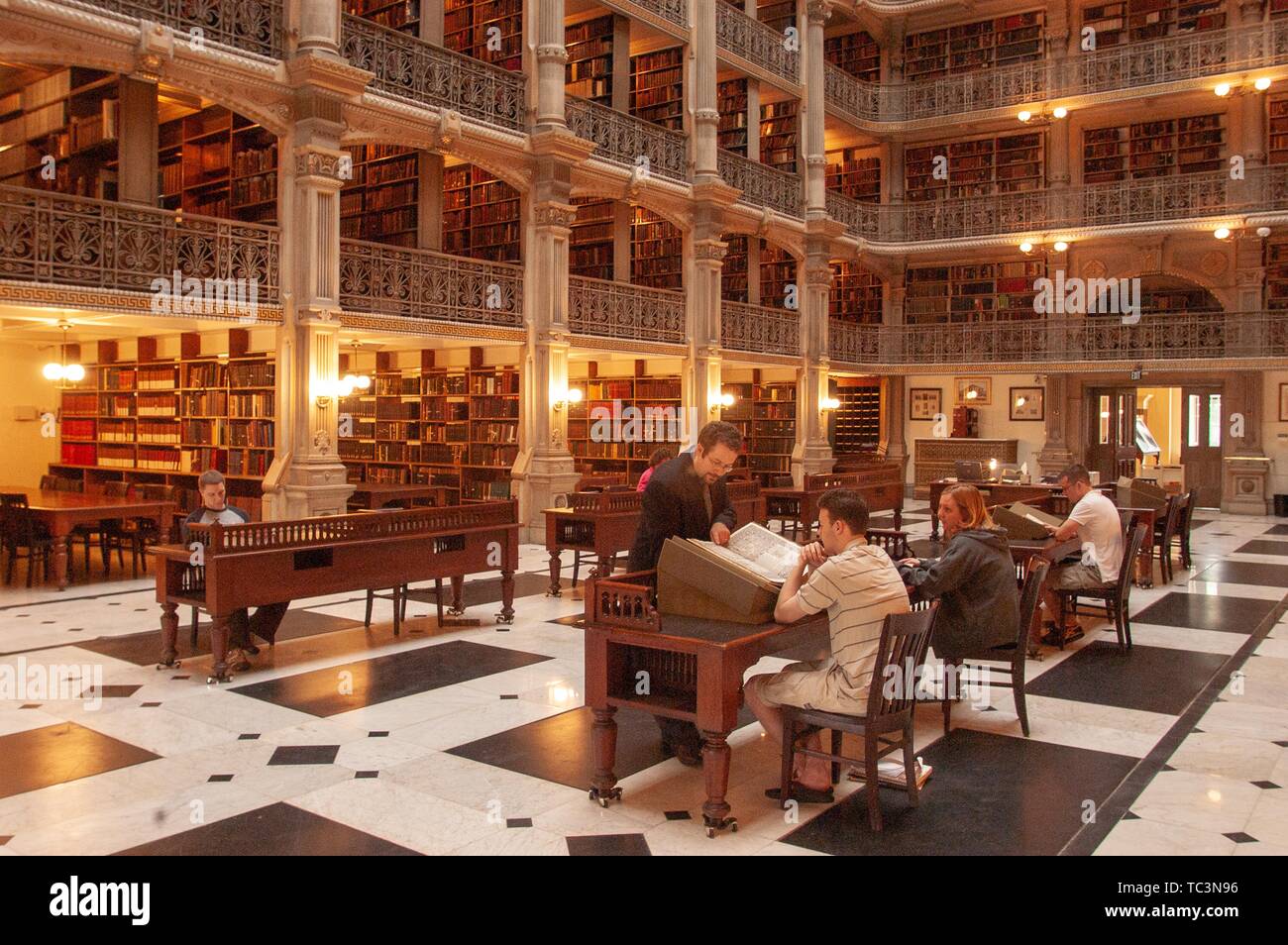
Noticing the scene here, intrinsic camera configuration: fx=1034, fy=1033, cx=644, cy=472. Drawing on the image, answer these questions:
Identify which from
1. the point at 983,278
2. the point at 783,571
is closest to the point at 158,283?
the point at 783,571

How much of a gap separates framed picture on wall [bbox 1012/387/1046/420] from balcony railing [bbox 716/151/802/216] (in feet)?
18.5

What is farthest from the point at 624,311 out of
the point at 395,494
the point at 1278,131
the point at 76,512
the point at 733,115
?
the point at 1278,131

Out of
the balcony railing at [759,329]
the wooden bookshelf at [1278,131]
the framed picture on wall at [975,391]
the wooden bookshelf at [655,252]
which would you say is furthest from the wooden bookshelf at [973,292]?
the wooden bookshelf at [655,252]

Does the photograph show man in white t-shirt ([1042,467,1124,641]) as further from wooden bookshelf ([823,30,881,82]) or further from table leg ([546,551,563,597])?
wooden bookshelf ([823,30,881,82])

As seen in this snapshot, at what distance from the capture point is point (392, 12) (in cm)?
1201

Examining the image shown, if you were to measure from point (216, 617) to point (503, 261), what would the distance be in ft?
25.9

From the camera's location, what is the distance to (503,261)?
12.9m

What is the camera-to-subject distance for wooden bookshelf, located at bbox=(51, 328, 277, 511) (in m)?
10.6

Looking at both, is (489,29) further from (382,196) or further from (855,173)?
→ (855,173)

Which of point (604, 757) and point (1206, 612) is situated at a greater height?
point (604, 757)

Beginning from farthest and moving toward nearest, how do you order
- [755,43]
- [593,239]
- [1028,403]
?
[1028,403]
[755,43]
[593,239]

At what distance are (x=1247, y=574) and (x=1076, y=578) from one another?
4.74 metres

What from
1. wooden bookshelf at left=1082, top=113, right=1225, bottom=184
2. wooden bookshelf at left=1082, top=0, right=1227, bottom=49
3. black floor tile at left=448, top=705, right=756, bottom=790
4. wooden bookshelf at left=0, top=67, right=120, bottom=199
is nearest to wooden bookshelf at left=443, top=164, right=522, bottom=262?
wooden bookshelf at left=0, top=67, right=120, bottom=199

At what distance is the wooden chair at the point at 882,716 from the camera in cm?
361
